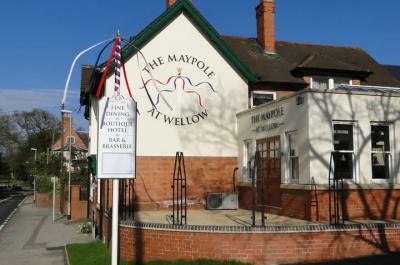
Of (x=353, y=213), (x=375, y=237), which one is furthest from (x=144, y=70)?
(x=375, y=237)

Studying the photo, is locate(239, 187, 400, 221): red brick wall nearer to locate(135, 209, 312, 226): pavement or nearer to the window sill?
the window sill

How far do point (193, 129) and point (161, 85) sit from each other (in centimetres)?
198

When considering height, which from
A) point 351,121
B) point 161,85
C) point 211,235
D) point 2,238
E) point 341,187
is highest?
point 161,85

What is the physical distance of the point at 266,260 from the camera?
1116 cm

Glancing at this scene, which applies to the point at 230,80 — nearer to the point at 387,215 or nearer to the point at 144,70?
the point at 144,70

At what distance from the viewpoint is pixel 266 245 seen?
11180 millimetres

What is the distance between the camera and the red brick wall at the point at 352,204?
13.1 m

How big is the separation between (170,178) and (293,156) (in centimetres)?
519

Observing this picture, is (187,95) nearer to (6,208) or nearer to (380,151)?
(380,151)

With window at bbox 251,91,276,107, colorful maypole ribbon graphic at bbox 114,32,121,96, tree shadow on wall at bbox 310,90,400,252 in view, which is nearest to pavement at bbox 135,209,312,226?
tree shadow on wall at bbox 310,90,400,252

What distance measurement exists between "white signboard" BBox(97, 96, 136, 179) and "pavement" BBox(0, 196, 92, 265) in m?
7.98

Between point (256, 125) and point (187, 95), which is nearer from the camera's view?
point (256, 125)

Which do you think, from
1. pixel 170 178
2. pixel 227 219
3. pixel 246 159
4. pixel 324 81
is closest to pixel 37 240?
pixel 170 178

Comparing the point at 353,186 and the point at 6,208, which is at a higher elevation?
the point at 353,186
